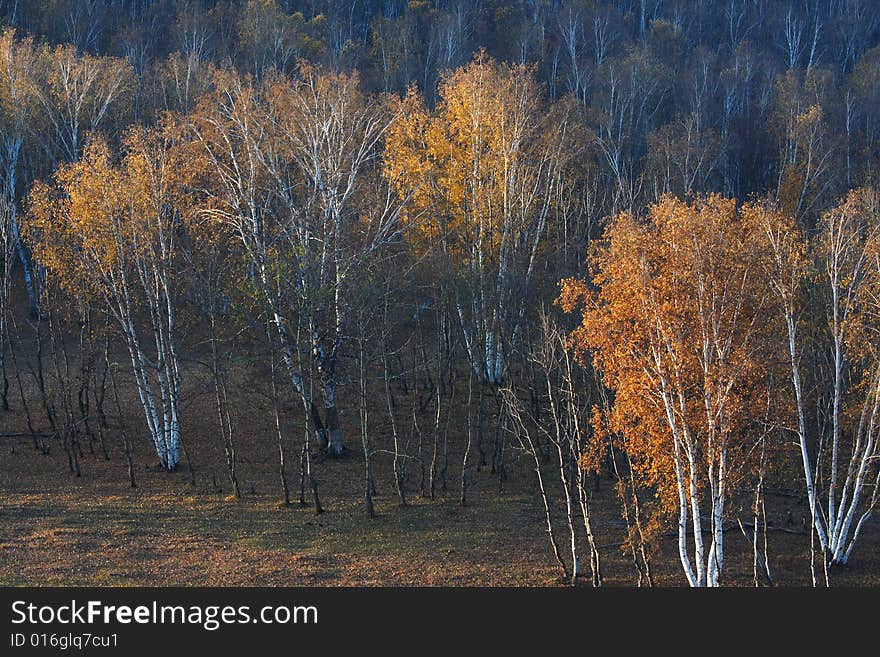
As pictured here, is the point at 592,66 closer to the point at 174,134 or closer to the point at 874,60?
the point at 874,60

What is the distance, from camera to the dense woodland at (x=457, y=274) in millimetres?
19016

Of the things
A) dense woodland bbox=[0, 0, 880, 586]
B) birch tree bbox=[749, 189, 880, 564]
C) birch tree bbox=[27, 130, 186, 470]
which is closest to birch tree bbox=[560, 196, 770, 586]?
dense woodland bbox=[0, 0, 880, 586]

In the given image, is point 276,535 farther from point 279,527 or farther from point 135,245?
point 135,245

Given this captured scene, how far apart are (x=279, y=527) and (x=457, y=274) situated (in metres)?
13.3

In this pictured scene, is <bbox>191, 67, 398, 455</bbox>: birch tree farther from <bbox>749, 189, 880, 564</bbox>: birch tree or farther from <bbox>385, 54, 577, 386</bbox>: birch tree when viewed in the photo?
<bbox>749, 189, 880, 564</bbox>: birch tree

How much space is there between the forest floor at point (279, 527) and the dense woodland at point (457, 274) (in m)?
0.47

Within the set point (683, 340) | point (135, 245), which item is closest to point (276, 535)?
point (135, 245)

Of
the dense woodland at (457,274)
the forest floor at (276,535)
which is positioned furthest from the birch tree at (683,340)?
the forest floor at (276,535)

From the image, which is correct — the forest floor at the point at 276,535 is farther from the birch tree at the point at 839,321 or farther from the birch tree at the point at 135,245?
the birch tree at the point at 135,245

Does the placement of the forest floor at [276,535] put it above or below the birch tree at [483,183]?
below

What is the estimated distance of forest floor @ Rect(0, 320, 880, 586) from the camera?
61.4 feet

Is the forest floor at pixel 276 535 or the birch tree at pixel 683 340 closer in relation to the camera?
the birch tree at pixel 683 340

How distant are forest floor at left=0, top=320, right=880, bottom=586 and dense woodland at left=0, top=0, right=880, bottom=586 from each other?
470 mm

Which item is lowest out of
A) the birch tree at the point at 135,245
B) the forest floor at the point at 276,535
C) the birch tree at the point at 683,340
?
the forest floor at the point at 276,535
